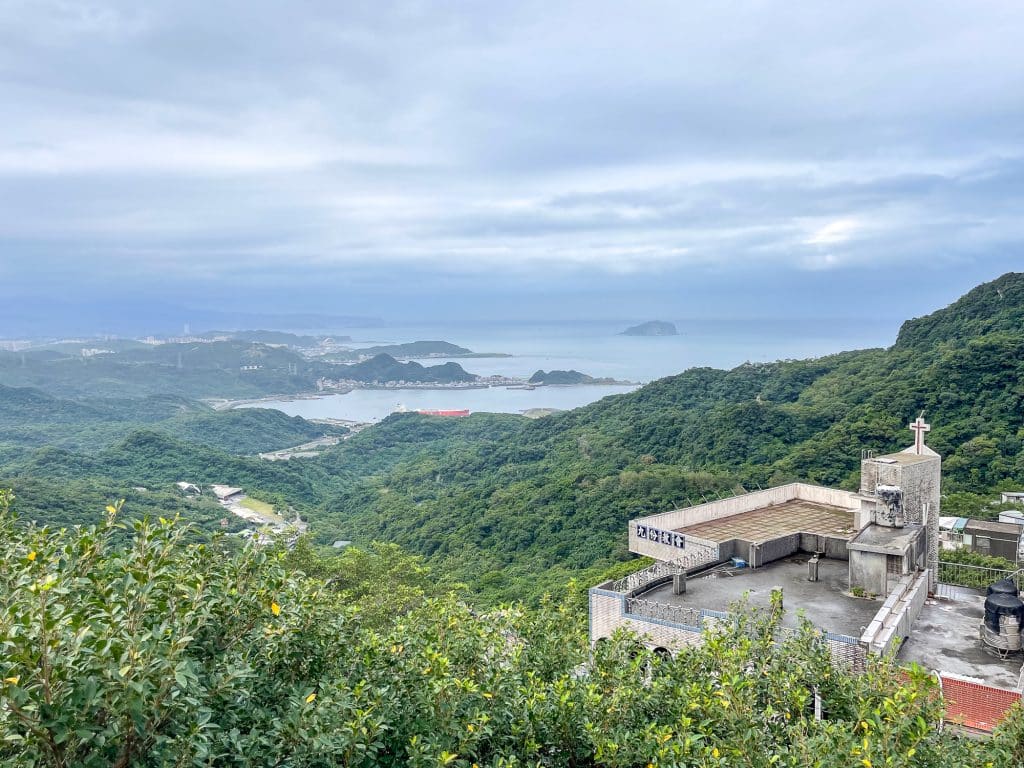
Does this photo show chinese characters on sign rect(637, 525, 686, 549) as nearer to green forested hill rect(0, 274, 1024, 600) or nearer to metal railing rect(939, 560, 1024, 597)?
metal railing rect(939, 560, 1024, 597)

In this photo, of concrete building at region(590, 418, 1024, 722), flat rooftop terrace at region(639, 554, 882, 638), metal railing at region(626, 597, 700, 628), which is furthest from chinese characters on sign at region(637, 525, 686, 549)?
metal railing at region(626, 597, 700, 628)

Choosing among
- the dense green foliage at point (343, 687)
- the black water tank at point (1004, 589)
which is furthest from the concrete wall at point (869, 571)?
the dense green foliage at point (343, 687)

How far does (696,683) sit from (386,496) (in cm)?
5243

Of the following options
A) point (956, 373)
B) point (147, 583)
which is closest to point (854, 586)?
point (147, 583)

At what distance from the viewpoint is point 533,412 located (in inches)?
4619

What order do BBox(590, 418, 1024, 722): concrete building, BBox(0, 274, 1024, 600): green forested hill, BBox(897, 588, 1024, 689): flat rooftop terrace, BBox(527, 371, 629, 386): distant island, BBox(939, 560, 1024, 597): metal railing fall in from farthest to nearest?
BBox(527, 371, 629, 386): distant island < BBox(0, 274, 1024, 600): green forested hill < BBox(939, 560, 1024, 597): metal railing < BBox(590, 418, 1024, 722): concrete building < BBox(897, 588, 1024, 689): flat rooftop terrace

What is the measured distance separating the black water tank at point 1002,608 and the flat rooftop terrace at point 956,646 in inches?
19.0

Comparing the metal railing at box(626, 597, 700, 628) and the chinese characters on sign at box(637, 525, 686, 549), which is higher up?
the chinese characters on sign at box(637, 525, 686, 549)

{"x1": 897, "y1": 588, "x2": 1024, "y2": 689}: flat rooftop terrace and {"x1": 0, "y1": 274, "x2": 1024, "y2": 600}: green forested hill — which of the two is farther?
{"x1": 0, "y1": 274, "x2": 1024, "y2": 600}: green forested hill

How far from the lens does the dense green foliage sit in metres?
3.99

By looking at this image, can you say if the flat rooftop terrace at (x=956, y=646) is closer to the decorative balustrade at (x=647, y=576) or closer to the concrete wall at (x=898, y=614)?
the concrete wall at (x=898, y=614)

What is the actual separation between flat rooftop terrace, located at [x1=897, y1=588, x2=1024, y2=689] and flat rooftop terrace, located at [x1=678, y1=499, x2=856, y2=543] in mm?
2853

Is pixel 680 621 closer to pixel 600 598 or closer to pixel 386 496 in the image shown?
pixel 600 598

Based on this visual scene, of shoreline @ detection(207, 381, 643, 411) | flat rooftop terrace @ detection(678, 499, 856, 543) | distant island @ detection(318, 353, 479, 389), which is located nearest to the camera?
flat rooftop terrace @ detection(678, 499, 856, 543)
